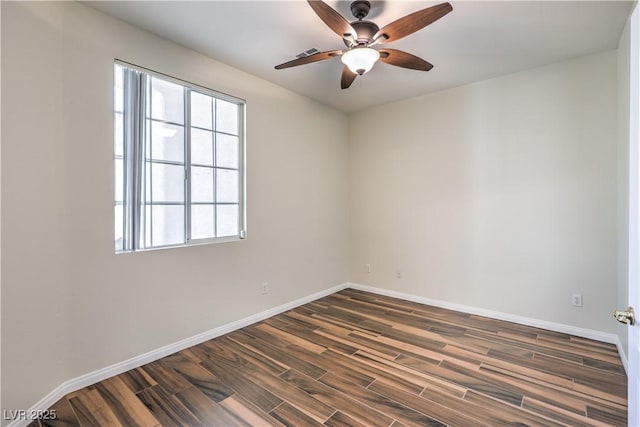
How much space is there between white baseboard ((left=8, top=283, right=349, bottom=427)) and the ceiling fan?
2489mm

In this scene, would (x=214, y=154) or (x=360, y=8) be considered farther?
(x=214, y=154)

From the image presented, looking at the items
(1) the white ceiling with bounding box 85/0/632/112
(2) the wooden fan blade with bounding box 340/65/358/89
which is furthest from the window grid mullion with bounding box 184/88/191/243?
(2) the wooden fan blade with bounding box 340/65/358/89

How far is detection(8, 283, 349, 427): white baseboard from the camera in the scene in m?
1.86

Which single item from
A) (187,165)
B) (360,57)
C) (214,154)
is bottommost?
(187,165)

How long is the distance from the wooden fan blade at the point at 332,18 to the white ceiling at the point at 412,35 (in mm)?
281

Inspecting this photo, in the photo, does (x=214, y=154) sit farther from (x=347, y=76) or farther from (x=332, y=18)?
(x=332, y=18)

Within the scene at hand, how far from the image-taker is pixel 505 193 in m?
3.26

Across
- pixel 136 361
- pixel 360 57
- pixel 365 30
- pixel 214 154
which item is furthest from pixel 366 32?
pixel 136 361

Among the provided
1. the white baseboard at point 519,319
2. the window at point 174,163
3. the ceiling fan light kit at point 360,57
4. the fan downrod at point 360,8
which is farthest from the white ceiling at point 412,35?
the white baseboard at point 519,319

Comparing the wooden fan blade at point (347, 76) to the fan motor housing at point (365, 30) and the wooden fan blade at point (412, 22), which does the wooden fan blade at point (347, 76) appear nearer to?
the fan motor housing at point (365, 30)

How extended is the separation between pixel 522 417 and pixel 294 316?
7.35ft

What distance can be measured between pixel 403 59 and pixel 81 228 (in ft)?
8.48

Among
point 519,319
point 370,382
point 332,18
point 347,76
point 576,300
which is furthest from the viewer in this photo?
point 519,319

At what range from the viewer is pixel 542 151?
9.95ft
